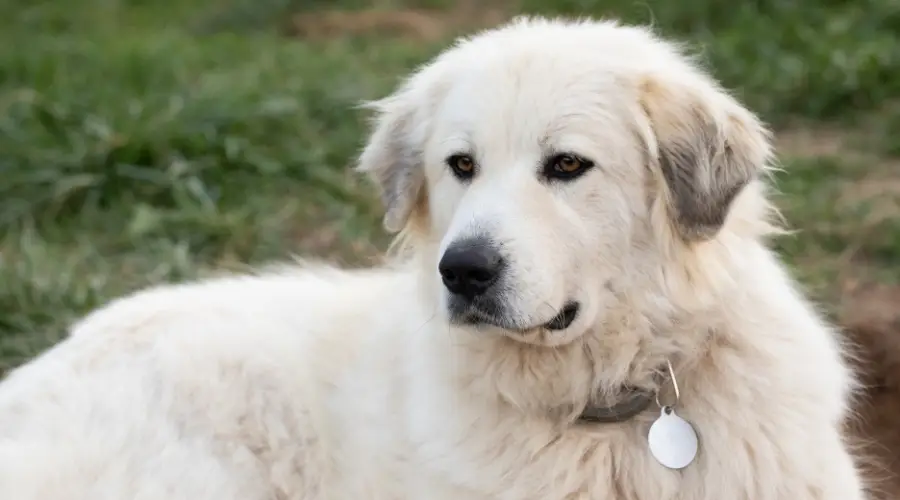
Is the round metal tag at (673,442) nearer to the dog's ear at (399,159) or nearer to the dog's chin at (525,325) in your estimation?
the dog's chin at (525,325)

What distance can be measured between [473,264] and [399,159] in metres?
0.75

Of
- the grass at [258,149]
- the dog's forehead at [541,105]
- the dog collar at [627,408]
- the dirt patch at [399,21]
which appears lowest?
the dirt patch at [399,21]

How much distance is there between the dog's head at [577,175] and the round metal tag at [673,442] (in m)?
0.33

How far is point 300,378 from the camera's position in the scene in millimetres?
3395

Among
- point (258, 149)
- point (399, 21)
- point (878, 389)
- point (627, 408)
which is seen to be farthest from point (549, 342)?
point (399, 21)

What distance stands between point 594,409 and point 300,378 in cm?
101

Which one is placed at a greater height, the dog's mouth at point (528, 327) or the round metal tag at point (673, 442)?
the dog's mouth at point (528, 327)

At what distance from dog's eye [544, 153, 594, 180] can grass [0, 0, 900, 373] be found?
187 centimetres

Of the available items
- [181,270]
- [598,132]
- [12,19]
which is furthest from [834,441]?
[12,19]

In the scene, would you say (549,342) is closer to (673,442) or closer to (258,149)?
(673,442)

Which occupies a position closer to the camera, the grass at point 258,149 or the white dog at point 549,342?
the white dog at point 549,342

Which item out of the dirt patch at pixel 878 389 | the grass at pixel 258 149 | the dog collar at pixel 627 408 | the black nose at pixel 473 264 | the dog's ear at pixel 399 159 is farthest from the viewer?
the grass at pixel 258 149

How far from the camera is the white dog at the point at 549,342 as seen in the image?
273cm

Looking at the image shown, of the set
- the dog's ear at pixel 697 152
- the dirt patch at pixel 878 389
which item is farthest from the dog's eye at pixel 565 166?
the dirt patch at pixel 878 389
